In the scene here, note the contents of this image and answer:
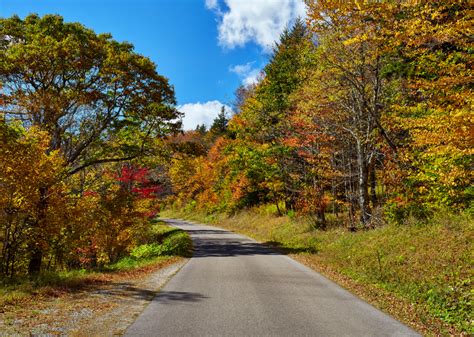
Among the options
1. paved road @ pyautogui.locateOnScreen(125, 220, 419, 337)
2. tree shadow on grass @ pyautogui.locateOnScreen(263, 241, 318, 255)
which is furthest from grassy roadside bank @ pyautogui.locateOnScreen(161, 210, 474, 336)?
paved road @ pyautogui.locateOnScreen(125, 220, 419, 337)

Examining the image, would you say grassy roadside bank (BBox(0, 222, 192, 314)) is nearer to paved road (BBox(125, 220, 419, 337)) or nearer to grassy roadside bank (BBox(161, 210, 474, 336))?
paved road (BBox(125, 220, 419, 337))

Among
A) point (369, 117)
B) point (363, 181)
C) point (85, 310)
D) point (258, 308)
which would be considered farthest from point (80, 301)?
point (369, 117)

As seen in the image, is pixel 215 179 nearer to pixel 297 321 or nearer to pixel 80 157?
pixel 80 157

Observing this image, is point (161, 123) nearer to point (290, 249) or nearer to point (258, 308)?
point (290, 249)

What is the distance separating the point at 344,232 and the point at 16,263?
595 inches

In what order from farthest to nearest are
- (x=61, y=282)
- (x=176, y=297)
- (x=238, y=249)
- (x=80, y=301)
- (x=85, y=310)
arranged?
1. (x=238, y=249)
2. (x=61, y=282)
3. (x=176, y=297)
4. (x=80, y=301)
5. (x=85, y=310)

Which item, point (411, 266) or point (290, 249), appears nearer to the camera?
point (411, 266)

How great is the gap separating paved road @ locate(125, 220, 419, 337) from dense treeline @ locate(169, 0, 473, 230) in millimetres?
5159

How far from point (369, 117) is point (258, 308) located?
12298 mm

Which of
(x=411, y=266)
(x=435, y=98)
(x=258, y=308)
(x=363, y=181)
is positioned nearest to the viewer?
(x=258, y=308)

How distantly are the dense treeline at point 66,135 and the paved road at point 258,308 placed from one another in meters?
5.28

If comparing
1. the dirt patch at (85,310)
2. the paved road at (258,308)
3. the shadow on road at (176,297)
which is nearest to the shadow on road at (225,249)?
the paved road at (258,308)

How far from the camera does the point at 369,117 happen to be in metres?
17.1

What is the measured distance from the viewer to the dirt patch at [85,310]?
20.5ft
